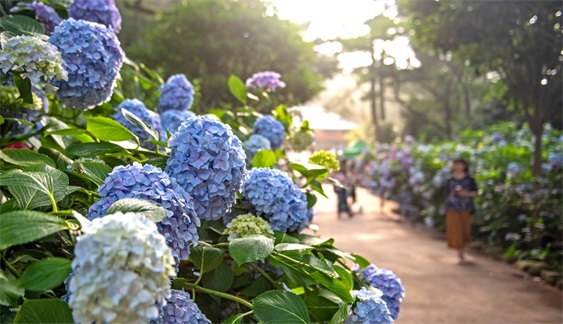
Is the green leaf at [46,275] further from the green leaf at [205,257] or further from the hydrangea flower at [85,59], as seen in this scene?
the hydrangea flower at [85,59]

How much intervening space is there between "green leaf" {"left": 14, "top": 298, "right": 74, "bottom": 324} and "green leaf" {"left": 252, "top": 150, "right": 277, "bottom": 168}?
0.79m

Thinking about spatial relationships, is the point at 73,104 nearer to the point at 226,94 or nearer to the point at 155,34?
the point at 226,94

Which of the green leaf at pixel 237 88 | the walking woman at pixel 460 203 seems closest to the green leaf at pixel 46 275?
the green leaf at pixel 237 88

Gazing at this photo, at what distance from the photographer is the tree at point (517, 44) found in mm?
6594

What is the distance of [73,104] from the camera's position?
1.22 meters

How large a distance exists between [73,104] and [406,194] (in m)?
10.2

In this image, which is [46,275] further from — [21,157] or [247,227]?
[247,227]

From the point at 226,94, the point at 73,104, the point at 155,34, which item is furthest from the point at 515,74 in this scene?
the point at 73,104

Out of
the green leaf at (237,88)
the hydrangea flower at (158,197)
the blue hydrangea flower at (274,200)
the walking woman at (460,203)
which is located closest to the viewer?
the hydrangea flower at (158,197)

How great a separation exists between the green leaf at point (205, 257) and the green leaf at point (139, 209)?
11.9 inches

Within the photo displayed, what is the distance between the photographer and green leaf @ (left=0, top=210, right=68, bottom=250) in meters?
0.61

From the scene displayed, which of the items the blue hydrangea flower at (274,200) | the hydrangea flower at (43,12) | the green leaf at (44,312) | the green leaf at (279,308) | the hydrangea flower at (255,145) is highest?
the hydrangea flower at (43,12)

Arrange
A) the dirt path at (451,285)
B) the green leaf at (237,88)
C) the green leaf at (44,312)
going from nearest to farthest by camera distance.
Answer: the green leaf at (44,312) → the green leaf at (237,88) → the dirt path at (451,285)

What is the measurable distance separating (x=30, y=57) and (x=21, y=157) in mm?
191
